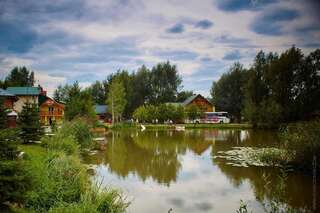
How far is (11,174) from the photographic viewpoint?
6398 millimetres

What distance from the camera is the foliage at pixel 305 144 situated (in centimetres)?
1443

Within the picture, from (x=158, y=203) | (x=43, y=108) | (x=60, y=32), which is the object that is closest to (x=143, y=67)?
(x=43, y=108)

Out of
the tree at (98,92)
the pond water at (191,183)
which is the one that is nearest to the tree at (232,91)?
the tree at (98,92)

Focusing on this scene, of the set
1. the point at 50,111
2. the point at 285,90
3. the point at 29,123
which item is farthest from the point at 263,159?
the point at 50,111

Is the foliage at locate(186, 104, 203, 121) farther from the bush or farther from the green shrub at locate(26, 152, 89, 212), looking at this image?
the green shrub at locate(26, 152, 89, 212)

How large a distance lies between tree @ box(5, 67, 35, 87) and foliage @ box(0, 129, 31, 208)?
234ft

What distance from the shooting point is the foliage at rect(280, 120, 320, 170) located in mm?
14429

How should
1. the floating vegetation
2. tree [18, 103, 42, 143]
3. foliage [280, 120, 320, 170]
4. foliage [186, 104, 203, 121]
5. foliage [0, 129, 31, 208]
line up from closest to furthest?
foliage [0, 129, 31, 208] < foliage [280, 120, 320, 170] < the floating vegetation < tree [18, 103, 42, 143] < foliage [186, 104, 203, 121]

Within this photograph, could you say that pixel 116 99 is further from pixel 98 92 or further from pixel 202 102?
pixel 98 92

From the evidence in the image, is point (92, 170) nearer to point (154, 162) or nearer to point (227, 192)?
point (154, 162)

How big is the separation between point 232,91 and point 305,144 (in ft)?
197

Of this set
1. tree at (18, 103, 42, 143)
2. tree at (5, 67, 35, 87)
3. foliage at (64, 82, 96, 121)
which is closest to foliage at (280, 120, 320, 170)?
tree at (18, 103, 42, 143)

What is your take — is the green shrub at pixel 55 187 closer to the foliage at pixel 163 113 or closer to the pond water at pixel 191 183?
the pond water at pixel 191 183

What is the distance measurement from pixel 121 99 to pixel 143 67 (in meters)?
18.0
